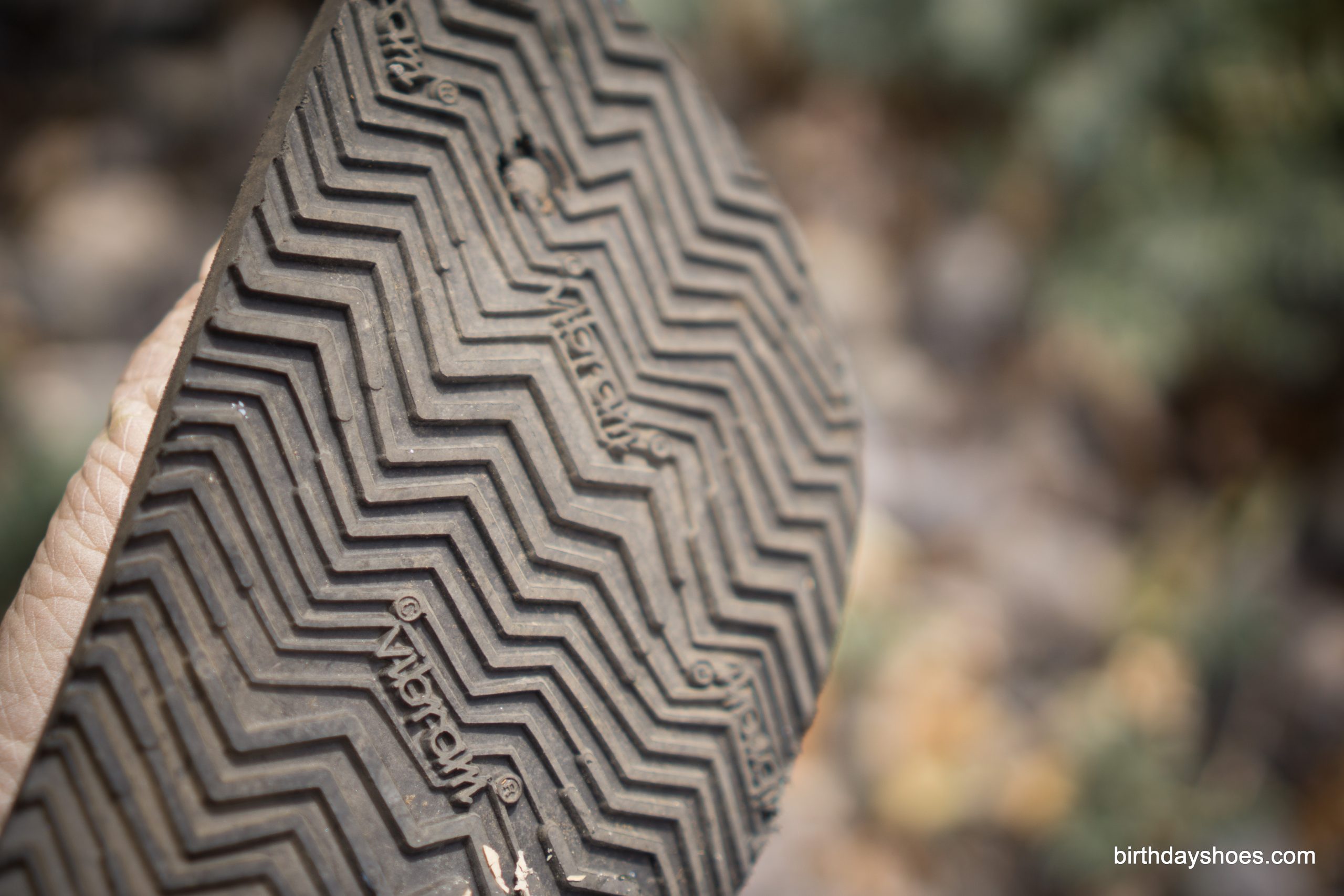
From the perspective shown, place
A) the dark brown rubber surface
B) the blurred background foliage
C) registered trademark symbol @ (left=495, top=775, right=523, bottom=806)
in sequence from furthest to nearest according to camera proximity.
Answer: the blurred background foliage → registered trademark symbol @ (left=495, top=775, right=523, bottom=806) → the dark brown rubber surface

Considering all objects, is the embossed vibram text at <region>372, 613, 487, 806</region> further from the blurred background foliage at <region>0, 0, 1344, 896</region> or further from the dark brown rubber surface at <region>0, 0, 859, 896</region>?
the blurred background foliage at <region>0, 0, 1344, 896</region>

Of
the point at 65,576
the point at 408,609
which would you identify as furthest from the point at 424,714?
the point at 65,576

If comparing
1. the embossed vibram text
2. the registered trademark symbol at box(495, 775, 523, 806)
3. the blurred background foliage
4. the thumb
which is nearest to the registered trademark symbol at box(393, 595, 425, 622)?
the embossed vibram text

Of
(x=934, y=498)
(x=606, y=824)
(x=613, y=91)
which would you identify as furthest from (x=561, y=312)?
(x=934, y=498)

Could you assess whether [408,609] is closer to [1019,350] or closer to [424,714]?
[424,714]

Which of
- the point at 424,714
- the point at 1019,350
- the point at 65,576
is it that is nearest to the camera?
the point at 424,714

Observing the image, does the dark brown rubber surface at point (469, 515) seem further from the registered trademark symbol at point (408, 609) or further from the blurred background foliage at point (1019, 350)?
the blurred background foliage at point (1019, 350)
